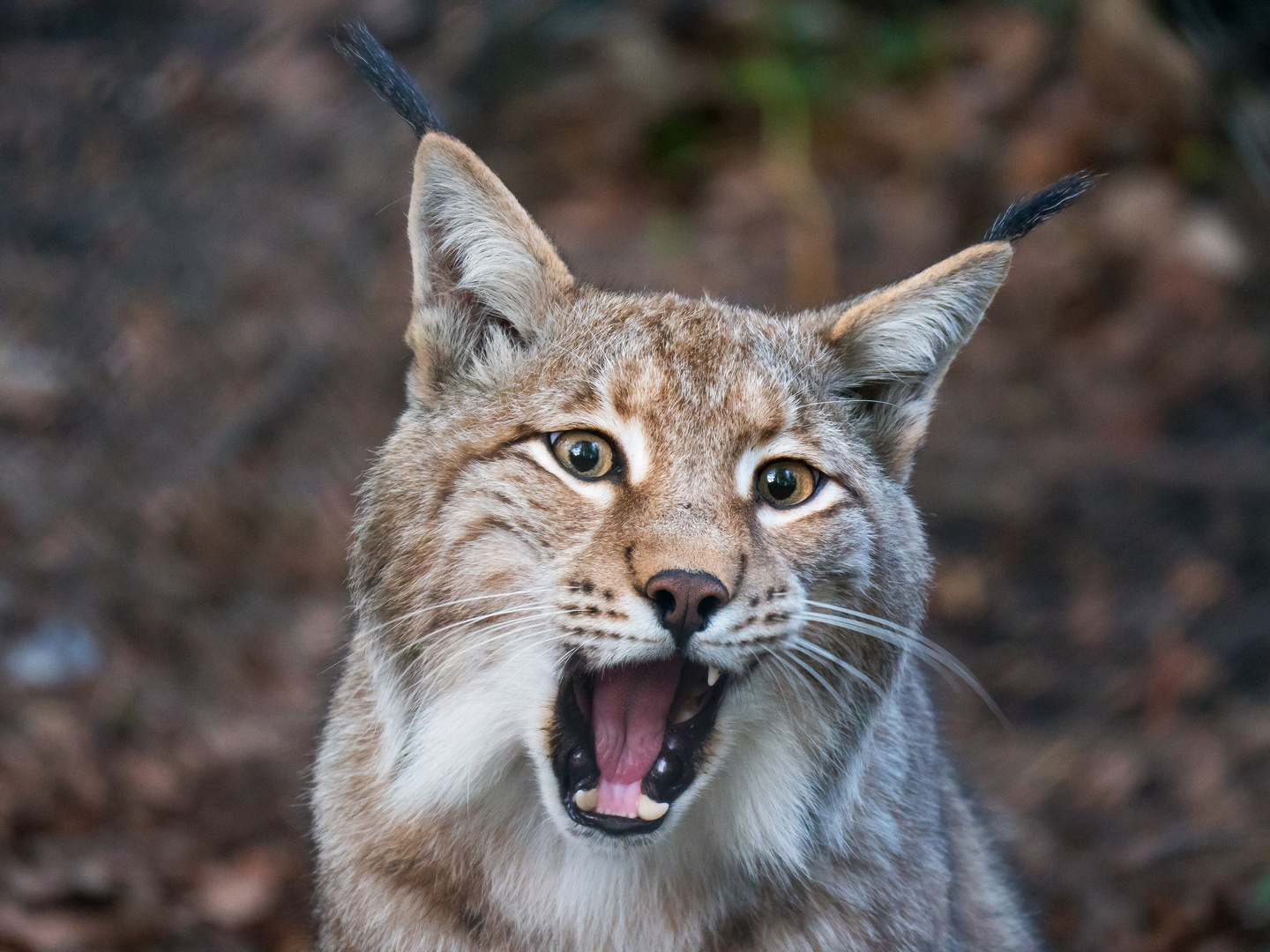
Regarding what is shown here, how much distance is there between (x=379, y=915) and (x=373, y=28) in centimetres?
721

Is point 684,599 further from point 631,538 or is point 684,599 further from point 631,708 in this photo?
point 631,708

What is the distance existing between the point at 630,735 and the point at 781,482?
2.55ft

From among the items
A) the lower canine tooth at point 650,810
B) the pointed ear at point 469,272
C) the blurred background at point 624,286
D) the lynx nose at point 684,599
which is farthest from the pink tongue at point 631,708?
the blurred background at point 624,286

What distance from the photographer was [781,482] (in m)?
3.23

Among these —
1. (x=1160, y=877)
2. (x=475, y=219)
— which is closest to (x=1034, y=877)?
(x=1160, y=877)

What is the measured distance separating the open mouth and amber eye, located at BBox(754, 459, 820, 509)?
0.52 m

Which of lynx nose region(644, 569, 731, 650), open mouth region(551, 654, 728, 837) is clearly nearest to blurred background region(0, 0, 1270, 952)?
open mouth region(551, 654, 728, 837)

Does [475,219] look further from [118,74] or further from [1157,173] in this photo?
[1157,173]

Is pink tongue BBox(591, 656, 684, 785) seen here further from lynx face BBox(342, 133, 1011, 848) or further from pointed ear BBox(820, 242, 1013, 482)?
pointed ear BBox(820, 242, 1013, 482)

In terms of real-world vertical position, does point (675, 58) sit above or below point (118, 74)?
above

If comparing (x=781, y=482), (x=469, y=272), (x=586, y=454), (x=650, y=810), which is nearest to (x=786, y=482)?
(x=781, y=482)

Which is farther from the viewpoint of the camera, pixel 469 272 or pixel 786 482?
pixel 469 272

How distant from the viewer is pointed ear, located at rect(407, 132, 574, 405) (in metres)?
3.24

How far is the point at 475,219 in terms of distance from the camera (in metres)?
3.31
